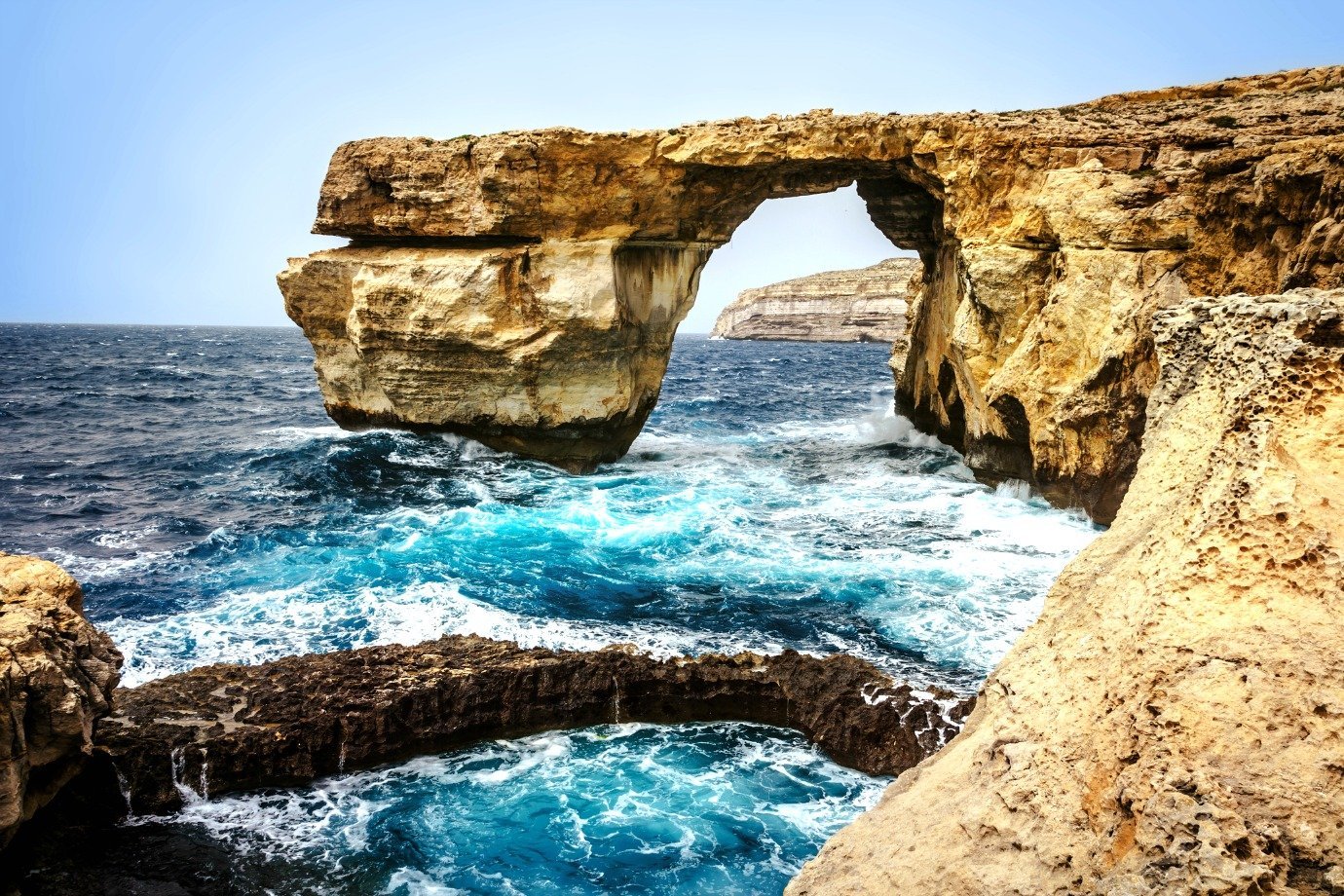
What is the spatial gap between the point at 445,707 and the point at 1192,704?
25.0ft

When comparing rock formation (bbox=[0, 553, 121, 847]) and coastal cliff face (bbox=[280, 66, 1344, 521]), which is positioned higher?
coastal cliff face (bbox=[280, 66, 1344, 521])

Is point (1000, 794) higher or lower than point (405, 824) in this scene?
higher

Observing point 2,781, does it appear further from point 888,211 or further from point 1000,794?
point 888,211

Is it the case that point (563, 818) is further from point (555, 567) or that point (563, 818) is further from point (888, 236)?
point (888, 236)

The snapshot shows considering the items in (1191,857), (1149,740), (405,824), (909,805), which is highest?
(1149,740)

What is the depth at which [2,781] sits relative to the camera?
6.03 meters

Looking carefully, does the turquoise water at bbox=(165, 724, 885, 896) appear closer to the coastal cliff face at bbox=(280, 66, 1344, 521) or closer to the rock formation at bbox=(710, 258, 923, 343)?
the coastal cliff face at bbox=(280, 66, 1344, 521)

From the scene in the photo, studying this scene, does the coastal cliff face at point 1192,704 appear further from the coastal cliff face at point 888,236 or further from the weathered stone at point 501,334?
the weathered stone at point 501,334

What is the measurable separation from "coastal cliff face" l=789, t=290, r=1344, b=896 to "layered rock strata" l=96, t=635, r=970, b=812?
5041 mm

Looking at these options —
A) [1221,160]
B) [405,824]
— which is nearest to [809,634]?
[405,824]

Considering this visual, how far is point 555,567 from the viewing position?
49.4 ft

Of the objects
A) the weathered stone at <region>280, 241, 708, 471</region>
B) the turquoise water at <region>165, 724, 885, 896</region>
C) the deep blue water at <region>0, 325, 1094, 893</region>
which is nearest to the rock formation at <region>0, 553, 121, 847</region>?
the turquoise water at <region>165, 724, 885, 896</region>

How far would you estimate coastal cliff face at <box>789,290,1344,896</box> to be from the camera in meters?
3.08

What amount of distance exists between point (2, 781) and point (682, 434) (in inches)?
964
